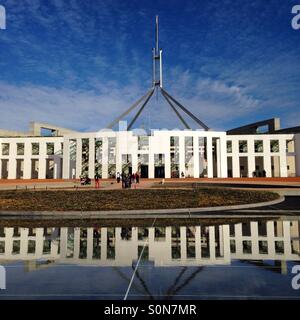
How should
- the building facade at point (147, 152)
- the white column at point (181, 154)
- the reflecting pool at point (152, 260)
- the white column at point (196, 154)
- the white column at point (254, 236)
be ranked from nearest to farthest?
the reflecting pool at point (152, 260) < the white column at point (254, 236) < the building facade at point (147, 152) < the white column at point (181, 154) < the white column at point (196, 154)

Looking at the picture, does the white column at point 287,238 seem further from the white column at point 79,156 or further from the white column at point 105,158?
the white column at point 79,156

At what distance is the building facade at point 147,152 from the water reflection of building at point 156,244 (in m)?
36.0

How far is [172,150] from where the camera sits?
48.1m

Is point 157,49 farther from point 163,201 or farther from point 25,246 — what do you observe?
point 25,246

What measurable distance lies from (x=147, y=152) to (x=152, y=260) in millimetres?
39734

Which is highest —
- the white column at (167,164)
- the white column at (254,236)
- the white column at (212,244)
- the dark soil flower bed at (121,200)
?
the white column at (167,164)

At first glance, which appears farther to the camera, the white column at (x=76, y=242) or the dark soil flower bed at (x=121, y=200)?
the dark soil flower bed at (x=121, y=200)

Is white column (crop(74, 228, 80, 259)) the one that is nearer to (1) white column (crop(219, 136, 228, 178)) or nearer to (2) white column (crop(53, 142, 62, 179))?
(1) white column (crop(219, 136, 228, 178))

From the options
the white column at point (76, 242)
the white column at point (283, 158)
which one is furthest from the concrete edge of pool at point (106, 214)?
the white column at point (283, 158)

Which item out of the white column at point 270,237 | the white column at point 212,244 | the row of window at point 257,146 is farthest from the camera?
the row of window at point 257,146

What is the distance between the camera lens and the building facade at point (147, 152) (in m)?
45.9

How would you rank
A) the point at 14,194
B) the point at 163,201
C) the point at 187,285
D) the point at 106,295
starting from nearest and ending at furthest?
the point at 106,295
the point at 187,285
the point at 163,201
the point at 14,194
